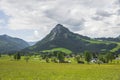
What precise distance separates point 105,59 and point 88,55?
16849mm

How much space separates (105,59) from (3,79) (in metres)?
161

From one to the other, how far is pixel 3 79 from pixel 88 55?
5925 inches

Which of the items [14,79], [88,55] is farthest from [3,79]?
[88,55]

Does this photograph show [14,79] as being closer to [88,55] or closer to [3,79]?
[3,79]

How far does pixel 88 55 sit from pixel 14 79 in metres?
149

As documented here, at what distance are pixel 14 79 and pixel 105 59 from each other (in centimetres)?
15882

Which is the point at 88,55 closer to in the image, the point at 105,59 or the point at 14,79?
the point at 105,59

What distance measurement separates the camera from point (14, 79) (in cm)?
4841

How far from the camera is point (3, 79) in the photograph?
4728cm

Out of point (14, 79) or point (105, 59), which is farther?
point (105, 59)

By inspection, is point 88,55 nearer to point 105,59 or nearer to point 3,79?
point 105,59

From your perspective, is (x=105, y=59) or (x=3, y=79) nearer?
(x=3, y=79)

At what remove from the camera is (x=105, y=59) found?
19938 centimetres
